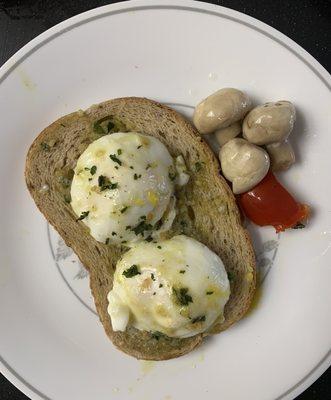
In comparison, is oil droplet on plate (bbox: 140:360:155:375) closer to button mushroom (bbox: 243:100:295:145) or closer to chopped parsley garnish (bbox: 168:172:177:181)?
chopped parsley garnish (bbox: 168:172:177:181)

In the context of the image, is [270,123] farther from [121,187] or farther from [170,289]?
[170,289]

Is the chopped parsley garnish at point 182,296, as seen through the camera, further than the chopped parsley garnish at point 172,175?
No

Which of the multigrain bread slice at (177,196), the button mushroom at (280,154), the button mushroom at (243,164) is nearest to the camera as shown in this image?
the button mushroom at (243,164)

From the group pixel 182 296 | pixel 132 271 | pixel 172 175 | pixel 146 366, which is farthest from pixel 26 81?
pixel 146 366

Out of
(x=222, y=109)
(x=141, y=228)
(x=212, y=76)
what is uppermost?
(x=212, y=76)

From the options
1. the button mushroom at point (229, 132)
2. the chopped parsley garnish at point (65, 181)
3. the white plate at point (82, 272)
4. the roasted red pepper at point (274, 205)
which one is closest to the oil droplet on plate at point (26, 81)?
the white plate at point (82, 272)

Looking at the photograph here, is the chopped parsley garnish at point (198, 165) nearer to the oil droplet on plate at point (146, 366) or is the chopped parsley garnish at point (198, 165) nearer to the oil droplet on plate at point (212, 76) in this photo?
the oil droplet on plate at point (212, 76)

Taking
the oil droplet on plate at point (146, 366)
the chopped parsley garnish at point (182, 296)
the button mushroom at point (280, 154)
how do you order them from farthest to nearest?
the oil droplet on plate at point (146, 366), the button mushroom at point (280, 154), the chopped parsley garnish at point (182, 296)
